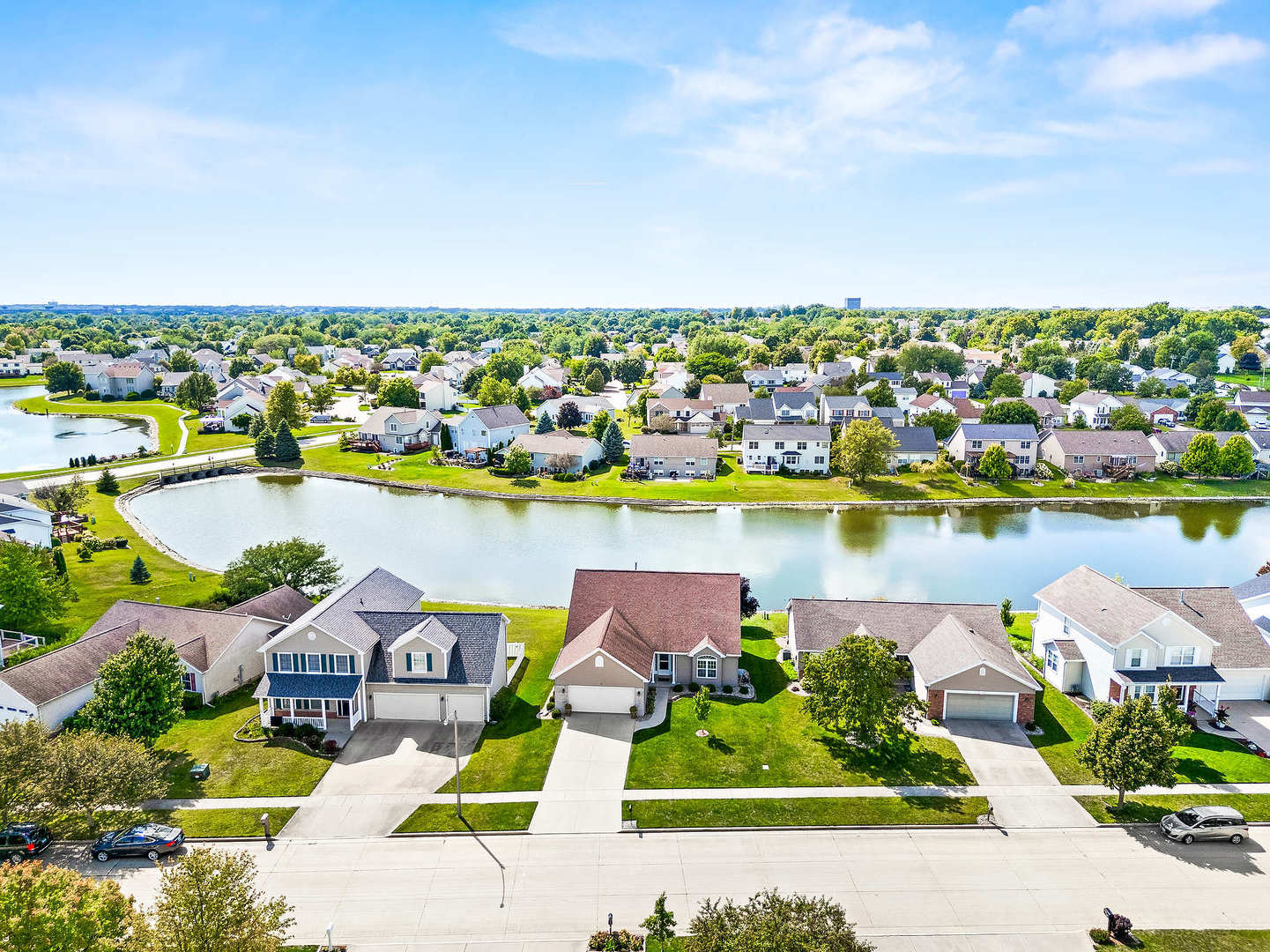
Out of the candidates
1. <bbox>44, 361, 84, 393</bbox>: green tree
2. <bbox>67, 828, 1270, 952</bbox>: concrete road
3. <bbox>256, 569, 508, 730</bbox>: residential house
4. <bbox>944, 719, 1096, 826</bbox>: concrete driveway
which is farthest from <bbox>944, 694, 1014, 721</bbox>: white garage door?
<bbox>44, 361, 84, 393</bbox>: green tree

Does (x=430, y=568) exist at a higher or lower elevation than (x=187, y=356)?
lower

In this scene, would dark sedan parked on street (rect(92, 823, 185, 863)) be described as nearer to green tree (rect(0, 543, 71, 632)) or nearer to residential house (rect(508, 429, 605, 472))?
green tree (rect(0, 543, 71, 632))

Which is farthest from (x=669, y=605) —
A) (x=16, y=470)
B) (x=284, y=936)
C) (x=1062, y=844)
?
(x=16, y=470)

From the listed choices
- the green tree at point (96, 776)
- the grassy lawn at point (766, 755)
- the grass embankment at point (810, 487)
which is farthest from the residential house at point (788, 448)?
the green tree at point (96, 776)

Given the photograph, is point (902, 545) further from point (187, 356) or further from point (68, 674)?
point (187, 356)

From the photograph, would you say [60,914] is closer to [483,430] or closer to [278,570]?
[278,570]

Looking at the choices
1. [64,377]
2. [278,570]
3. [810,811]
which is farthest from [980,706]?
[64,377]
